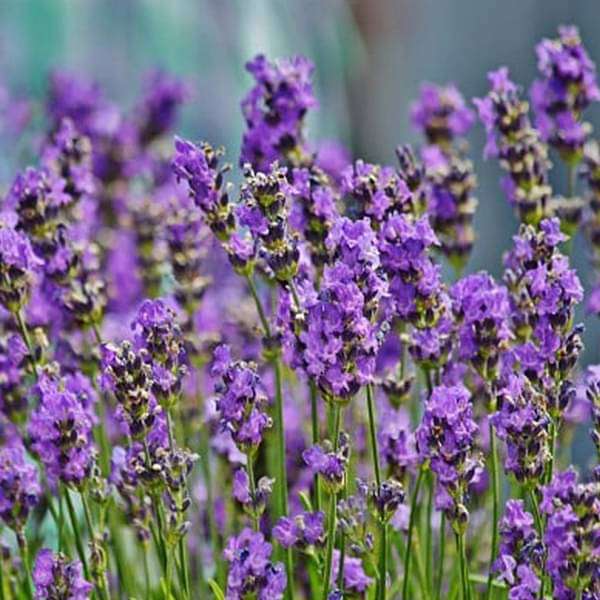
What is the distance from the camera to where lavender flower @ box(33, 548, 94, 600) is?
0.97 meters

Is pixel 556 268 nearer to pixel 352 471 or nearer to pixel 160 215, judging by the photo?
pixel 352 471

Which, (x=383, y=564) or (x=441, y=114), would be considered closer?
(x=383, y=564)

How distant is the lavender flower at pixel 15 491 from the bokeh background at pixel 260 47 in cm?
155

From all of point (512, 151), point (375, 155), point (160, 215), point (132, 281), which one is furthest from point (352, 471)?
point (375, 155)

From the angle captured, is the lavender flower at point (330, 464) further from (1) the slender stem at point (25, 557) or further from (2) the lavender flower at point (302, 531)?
(1) the slender stem at point (25, 557)

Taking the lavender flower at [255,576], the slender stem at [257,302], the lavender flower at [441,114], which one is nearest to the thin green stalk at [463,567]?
the lavender flower at [255,576]

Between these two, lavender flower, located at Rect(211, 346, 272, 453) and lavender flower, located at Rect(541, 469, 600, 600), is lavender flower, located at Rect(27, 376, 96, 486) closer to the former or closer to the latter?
lavender flower, located at Rect(211, 346, 272, 453)

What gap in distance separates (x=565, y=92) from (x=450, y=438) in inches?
18.7

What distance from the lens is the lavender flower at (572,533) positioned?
87 centimetres

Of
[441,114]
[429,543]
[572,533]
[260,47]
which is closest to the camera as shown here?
[572,533]

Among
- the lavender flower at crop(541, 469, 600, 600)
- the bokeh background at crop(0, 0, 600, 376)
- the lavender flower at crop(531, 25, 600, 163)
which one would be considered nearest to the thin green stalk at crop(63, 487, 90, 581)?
the lavender flower at crop(541, 469, 600, 600)

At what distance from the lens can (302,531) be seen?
40.4 inches

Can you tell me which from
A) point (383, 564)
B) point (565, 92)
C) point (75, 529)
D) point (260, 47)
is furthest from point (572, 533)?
point (260, 47)

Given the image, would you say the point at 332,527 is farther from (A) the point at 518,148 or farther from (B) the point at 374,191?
(A) the point at 518,148
